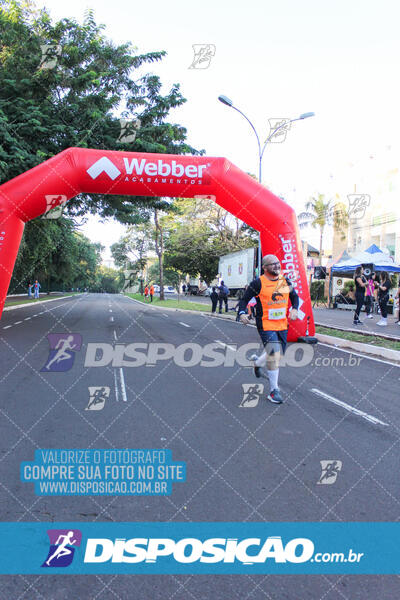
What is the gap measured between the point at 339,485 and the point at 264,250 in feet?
28.3

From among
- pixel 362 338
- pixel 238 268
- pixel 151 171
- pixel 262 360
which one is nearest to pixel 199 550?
pixel 262 360

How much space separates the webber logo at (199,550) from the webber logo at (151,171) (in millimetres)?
10070

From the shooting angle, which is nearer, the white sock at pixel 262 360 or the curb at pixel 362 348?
the white sock at pixel 262 360

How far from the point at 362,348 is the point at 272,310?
575cm

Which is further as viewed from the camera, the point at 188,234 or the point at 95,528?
the point at 188,234

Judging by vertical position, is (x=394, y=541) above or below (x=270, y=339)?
below

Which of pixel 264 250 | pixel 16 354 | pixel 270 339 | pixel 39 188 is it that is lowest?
pixel 16 354

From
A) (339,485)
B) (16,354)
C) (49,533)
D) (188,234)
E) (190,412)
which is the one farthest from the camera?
(188,234)

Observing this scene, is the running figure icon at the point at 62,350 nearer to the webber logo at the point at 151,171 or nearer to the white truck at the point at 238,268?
the webber logo at the point at 151,171

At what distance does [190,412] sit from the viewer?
556cm

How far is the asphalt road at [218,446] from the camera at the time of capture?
8.25 feet

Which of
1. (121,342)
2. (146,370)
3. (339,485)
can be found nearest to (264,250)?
(121,342)

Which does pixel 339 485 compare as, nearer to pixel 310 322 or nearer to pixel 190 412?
pixel 190 412

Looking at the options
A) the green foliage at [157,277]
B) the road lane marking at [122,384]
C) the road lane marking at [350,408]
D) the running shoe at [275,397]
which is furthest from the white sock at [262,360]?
the green foliage at [157,277]
